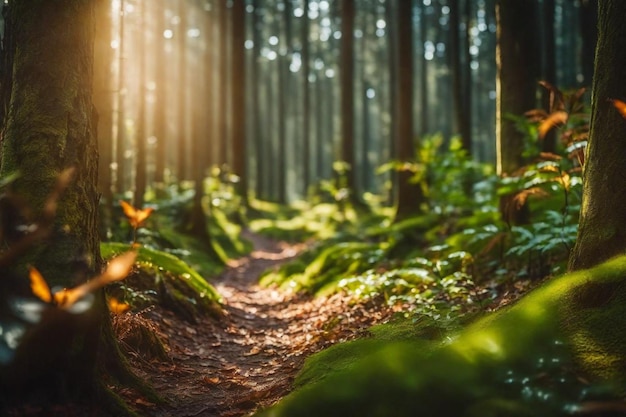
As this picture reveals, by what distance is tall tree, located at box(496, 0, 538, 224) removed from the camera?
26.7 ft

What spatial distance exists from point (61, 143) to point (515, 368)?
341 centimetres

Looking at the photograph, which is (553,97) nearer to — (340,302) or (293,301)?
(340,302)

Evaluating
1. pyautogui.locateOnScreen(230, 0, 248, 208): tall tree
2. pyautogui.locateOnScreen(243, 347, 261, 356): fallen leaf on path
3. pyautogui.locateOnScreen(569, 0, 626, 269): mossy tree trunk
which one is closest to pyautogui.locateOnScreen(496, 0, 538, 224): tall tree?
pyautogui.locateOnScreen(569, 0, 626, 269): mossy tree trunk

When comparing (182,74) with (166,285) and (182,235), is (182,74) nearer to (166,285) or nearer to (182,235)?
(182,235)

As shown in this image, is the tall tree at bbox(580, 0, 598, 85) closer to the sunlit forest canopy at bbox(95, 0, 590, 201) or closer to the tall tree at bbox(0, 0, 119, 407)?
the sunlit forest canopy at bbox(95, 0, 590, 201)

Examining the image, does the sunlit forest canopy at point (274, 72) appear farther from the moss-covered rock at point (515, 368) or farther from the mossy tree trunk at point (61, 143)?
the moss-covered rock at point (515, 368)

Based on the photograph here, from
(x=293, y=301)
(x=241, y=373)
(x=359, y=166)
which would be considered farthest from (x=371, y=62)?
(x=241, y=373)

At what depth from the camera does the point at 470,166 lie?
10.7 meters

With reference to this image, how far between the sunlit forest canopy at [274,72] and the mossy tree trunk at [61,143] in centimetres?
425

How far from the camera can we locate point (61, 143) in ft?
12.1

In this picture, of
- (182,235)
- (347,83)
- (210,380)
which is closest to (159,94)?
(347,83)

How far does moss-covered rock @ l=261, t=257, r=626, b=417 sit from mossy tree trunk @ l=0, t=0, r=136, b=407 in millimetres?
1467

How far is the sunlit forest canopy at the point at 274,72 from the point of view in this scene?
17.6 metres

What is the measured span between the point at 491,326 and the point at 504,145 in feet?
18.2
